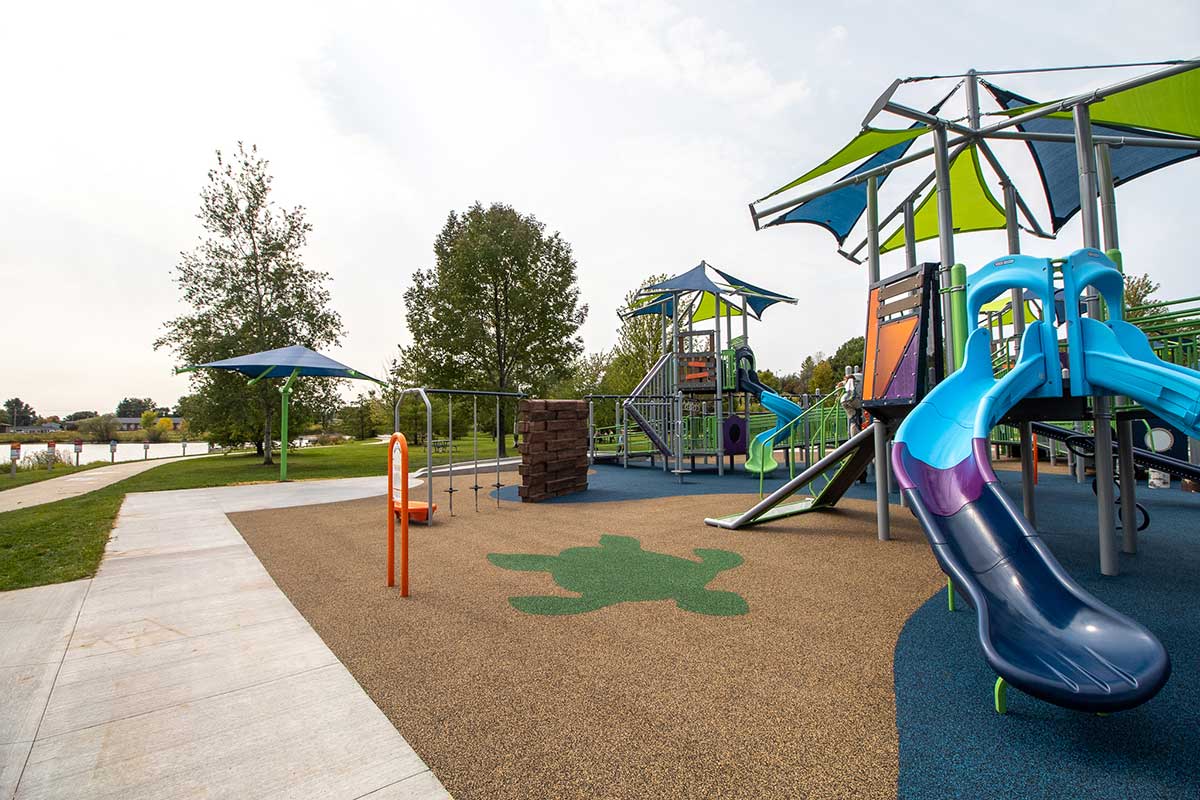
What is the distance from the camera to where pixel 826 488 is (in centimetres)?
813

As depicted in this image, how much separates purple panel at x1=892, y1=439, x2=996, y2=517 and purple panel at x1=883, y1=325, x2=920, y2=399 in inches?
93.4

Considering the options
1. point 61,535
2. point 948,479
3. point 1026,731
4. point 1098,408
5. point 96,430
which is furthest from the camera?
point 96,430

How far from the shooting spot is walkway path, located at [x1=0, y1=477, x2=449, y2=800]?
2.29 m

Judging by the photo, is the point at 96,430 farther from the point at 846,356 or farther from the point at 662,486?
the point at 846,356

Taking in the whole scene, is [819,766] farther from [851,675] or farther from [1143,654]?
[1143,654]

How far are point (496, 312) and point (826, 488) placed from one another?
67.5ft

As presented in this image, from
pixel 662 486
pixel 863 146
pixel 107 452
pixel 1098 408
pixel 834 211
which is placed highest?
pixel 834 211

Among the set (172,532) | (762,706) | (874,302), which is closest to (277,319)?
(172,532)

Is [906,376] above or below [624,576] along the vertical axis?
above

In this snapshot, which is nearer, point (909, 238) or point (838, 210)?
point (909, 238)

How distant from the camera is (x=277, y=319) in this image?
20.8 metres

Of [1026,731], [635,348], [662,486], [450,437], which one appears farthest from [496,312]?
[1026,731]

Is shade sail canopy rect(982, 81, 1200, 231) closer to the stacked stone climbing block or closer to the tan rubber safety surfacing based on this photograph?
the tan rubber safety surfacing

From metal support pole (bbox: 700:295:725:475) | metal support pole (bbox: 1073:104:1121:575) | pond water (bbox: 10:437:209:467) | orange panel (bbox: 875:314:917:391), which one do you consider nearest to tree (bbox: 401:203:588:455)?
metal support pole (bbox: 700:295:725:475)
